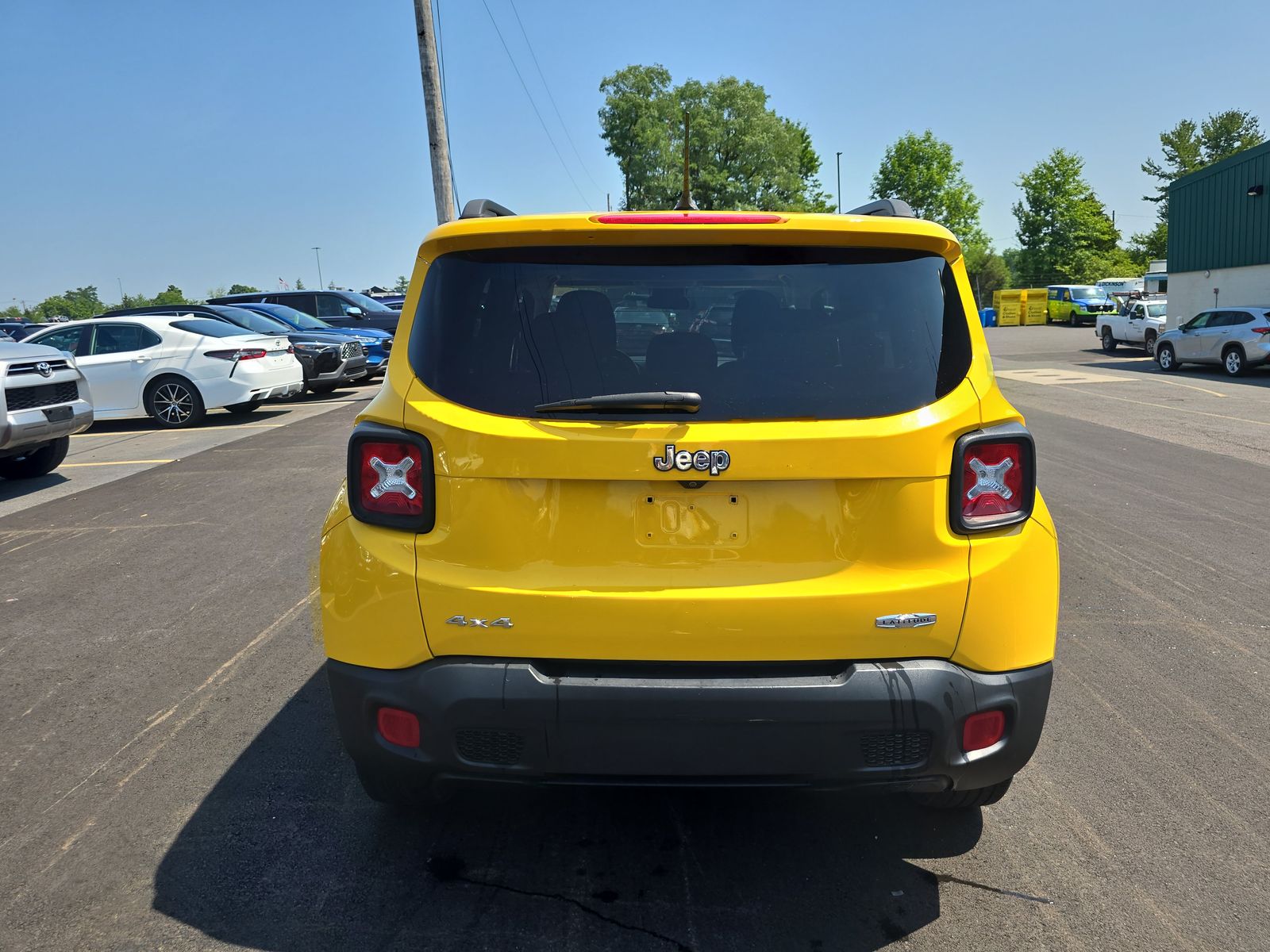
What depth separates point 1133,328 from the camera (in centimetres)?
3017

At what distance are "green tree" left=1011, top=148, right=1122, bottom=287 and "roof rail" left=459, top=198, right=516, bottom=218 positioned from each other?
7587 centimetres

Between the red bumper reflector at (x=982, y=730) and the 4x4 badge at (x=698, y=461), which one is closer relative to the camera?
Result: the 4x4 badge at (x=698, y=461)

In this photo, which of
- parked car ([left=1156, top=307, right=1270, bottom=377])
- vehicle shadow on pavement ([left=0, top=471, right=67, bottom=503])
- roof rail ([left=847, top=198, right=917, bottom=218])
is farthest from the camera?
parked car ([left=1156, top=307, right=1270, bottom=377])

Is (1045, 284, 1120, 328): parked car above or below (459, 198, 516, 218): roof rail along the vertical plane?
below

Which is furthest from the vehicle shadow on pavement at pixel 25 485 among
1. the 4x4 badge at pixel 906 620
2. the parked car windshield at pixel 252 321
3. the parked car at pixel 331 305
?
the parked car at pixel 331 305

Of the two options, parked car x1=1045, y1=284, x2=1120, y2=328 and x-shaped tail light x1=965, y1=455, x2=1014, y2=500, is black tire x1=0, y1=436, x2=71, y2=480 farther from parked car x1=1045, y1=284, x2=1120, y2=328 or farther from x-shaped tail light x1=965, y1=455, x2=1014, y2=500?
parked car x1=1045, y1=284, x2=1120, y2=328

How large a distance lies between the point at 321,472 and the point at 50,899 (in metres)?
7.46

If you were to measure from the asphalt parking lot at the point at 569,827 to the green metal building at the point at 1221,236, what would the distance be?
26.8 meters

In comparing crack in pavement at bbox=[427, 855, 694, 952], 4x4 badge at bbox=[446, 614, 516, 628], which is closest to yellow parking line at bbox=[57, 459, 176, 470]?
crack in pavement at bbox=[427, 855, 694, 952]

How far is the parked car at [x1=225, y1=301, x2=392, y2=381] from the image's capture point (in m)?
19.8

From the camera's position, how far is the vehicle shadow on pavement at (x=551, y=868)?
2732mm

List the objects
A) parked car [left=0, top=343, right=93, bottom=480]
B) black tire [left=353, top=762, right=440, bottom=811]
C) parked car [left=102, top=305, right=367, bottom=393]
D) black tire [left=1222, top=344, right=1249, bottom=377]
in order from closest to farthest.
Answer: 1. black tire [left=353, top=762, right=440, bottom=811]
2. parked car [left=0, top=343, right=93, bottom=480]
3. parked car [left=102, top=305, right=367, bottom=393]
4. black tire [left=1222, top=344, right=1249, bottom=377]

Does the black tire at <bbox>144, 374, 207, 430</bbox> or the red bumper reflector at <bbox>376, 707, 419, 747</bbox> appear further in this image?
the black tire at <bbox>144, 374, 207, 430</bbox>

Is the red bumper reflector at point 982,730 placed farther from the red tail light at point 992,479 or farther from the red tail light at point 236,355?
the red tail light at point 236,355
